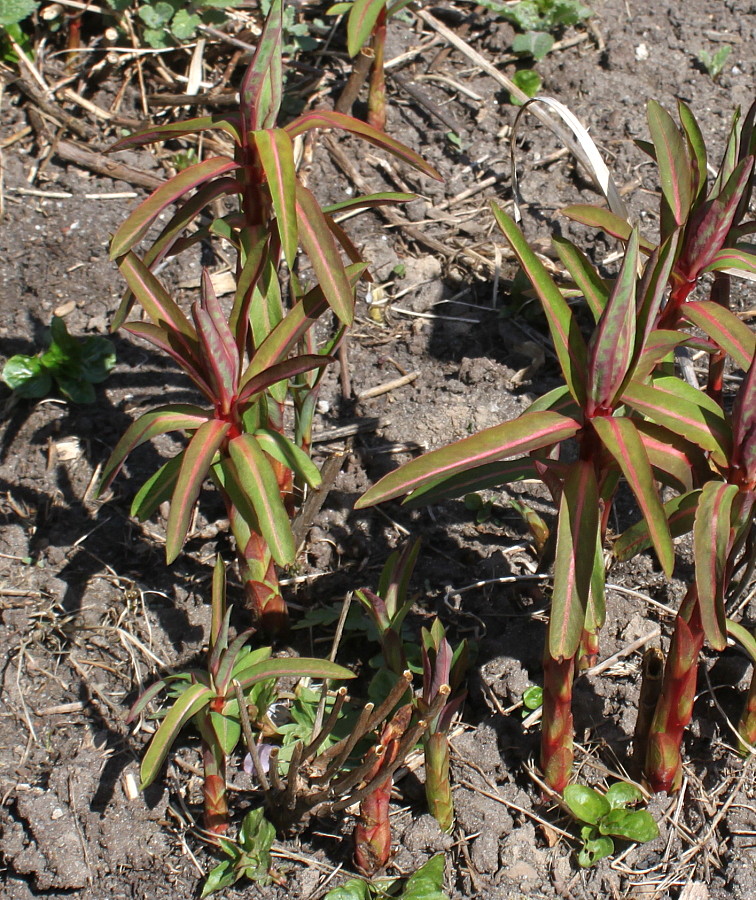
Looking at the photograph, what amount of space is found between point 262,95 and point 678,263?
926 millimetres

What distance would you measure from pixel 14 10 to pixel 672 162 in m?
2.28

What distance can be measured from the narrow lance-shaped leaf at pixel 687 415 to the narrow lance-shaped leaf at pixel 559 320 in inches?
3.2

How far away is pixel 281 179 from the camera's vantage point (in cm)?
167

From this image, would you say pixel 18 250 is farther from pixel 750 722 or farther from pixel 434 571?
pixel 750 722

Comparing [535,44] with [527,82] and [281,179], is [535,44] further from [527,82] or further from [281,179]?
[281,179]

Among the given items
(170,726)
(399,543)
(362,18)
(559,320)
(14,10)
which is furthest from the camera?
(14,10)

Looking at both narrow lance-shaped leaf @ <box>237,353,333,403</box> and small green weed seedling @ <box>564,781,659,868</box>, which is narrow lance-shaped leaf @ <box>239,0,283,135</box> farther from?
small green weed seedling @ <box>564,781,659,868</box>

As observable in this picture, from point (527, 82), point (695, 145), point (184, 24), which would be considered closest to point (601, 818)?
point (695, 145)

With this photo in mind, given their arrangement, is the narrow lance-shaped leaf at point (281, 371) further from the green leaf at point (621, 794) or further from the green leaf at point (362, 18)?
the green leaf at point (362, 18)

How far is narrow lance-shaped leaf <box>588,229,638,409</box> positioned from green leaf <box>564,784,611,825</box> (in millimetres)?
836

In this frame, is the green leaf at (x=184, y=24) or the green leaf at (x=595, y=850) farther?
the green leaf at (x=184, y=24)

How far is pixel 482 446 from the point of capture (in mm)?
1385

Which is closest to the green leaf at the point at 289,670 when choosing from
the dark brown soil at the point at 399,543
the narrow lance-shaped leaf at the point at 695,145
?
the dark brown soil at the point at 399,543

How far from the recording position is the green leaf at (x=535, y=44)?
3.21m
